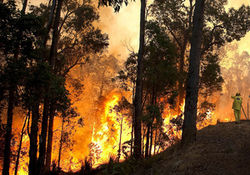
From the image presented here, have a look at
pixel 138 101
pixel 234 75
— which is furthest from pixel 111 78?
pixel 234 75

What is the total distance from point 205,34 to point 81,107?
31.0 m

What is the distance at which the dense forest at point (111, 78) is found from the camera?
714cm

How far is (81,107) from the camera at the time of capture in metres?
42.0

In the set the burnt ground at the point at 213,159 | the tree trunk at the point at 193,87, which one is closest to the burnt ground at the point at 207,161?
the burnt ground at the point at 213,159

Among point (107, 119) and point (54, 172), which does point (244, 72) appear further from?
point (54, 172)

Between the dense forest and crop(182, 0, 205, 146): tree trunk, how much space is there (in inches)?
1.6

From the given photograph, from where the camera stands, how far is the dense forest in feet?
23.4

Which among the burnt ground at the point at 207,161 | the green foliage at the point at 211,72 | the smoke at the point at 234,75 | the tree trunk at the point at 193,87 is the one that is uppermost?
the smoke at the point at 234,75

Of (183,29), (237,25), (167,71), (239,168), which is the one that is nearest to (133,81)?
(167,71)

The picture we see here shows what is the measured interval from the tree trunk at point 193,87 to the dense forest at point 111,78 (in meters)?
0.04

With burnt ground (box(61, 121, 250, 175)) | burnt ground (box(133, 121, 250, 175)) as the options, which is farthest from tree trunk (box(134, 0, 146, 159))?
burnt ground (box(133, 121, 250, 175))

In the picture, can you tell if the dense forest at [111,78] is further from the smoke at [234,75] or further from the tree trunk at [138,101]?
the smoke at [234,75]

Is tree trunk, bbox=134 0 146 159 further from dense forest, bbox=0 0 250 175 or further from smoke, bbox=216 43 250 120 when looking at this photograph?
smoke, bbox=216 43 250 120

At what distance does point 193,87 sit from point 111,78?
9.56 meters
